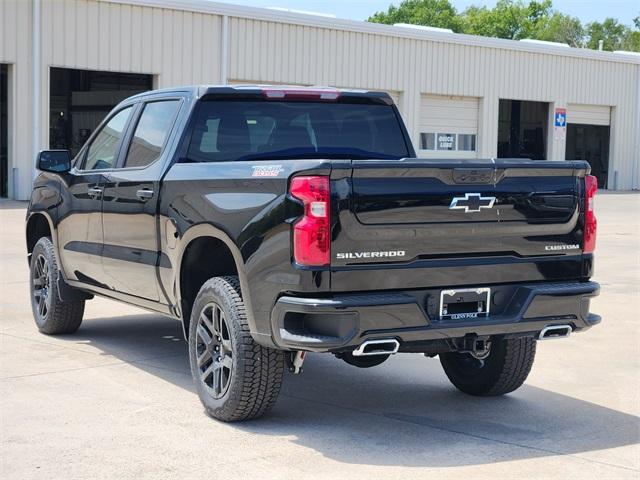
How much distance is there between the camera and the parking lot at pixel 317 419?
5.16 m

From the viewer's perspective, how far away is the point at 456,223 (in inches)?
218

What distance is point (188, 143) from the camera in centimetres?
672

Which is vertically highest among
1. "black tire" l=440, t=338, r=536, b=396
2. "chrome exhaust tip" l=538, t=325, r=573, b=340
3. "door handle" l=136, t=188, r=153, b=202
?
"door handle" l=136, t=188, r=153, b=202

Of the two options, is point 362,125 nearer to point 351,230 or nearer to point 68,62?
point 351,230

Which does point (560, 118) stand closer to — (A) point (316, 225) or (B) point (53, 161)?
(B) point (53, 161)

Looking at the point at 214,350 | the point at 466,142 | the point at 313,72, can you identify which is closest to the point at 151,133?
the point at 214,350

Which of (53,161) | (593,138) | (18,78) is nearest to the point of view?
(53,161)

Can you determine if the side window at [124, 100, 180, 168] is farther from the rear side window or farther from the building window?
the building window

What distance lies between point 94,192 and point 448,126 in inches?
1069

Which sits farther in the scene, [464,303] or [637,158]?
[637,158]

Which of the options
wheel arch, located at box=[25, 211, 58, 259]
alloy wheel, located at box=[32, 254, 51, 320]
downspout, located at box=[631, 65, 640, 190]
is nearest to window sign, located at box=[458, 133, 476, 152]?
downspout, located at box=[631, 65, 640, 190]

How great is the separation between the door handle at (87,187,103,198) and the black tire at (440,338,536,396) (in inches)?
107

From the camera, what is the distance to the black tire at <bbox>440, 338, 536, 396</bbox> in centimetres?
649

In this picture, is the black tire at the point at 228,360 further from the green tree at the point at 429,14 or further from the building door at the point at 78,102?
the green tree at the point at 429,14
